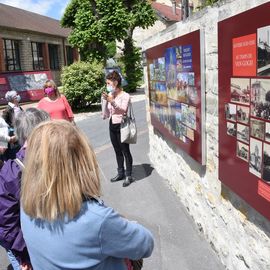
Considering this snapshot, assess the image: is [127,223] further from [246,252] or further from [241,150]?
[246,252]

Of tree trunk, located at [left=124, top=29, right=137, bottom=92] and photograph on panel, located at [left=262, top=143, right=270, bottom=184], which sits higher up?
tree trunk, located at [left=124, top=29, right=137, bottom=92]

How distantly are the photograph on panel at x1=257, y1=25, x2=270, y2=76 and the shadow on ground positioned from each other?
421 centimetres

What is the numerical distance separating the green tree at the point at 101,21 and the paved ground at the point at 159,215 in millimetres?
14196

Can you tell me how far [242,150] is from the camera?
A: 113 inches

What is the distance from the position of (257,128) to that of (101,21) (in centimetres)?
1951

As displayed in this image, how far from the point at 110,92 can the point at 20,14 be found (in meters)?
31.2

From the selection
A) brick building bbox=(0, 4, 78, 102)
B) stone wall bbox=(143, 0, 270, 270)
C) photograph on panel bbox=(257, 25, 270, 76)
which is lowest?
stone wall bbox=(143, 0, 270, 270)

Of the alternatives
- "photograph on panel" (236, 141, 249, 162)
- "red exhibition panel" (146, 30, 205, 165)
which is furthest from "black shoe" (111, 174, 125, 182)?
"photograph on panel" (236, 141, 249, 162)

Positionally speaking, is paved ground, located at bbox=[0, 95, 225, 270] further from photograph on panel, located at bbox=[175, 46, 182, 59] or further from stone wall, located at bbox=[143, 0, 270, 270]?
photograph on panel, located at bbox=[175, 46, 182, 59]

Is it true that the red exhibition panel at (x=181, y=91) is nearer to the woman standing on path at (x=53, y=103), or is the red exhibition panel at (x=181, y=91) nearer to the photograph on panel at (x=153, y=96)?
the photograph on panel at (x=153, y=96)

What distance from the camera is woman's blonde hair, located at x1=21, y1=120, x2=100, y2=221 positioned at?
5.14 ft

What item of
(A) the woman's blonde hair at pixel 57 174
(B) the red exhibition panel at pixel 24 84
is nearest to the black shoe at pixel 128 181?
(A) the woman's blonde hair at pixel 57 174

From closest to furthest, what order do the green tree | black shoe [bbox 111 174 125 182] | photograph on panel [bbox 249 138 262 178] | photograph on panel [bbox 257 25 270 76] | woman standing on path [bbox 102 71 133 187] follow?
photograph on panel [bbox 257 25 270 76], photograph on panel [bbox 249 138 262 178], woman standing on path [bbox 102 71 133 187], black shoe [bbox 111 174 125 182], the green tree

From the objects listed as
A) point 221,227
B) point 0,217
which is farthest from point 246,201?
point 0,217
